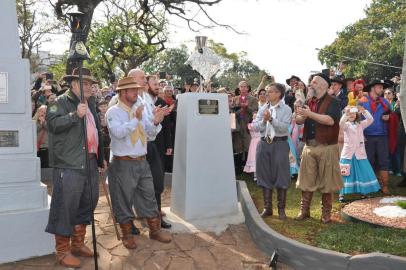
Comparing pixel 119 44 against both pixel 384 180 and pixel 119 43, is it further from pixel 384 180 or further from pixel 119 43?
pixel 384 180

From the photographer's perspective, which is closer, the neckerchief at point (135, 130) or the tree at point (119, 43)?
the neckerchief at point (135, 130)

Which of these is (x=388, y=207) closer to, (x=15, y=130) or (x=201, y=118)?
(x=201, y=118)

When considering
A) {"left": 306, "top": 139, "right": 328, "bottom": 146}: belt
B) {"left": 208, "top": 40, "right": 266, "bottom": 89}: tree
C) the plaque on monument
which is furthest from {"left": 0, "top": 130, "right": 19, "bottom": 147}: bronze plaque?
{"left": 208, "top": 40, "right": 266, "bottom": 89}: tree

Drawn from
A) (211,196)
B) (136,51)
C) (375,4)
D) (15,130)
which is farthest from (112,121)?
(375,4)

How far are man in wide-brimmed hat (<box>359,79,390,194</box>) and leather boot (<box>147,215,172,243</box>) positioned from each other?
14.7 feet

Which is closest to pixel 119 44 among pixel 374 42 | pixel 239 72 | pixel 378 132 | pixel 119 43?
pixel 119 43

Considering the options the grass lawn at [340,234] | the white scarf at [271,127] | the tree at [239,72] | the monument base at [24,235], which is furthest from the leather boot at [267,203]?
the tree at [239,72]

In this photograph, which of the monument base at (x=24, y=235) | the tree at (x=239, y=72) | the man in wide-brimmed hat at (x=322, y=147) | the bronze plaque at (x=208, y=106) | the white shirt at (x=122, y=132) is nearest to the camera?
the monument base at (x=24, y=235)

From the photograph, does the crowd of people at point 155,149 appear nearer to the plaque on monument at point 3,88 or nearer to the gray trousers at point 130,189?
the gray trousers at point 130,189

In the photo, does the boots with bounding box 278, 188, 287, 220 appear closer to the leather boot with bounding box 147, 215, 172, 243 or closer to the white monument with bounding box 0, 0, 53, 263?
the leather boot with bounding box 147, 215, 172, 243

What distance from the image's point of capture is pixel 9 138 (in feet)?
15.6

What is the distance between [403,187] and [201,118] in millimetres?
4726

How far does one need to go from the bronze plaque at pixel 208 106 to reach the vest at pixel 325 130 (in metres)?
1.46

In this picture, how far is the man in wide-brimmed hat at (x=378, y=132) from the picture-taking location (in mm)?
7812
